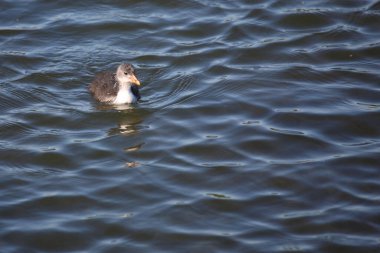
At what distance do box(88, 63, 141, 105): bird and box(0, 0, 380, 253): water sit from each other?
6.9 inches

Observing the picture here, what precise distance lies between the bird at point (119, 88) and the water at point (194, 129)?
175 millimetres

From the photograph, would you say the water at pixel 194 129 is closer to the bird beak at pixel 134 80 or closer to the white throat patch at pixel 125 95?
the white throat patch at pixel 125 95

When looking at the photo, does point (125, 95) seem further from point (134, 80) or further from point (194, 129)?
point (194, 129)

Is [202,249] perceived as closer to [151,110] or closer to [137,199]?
[137,199]

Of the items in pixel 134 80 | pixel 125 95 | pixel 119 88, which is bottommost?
pixel 125 95

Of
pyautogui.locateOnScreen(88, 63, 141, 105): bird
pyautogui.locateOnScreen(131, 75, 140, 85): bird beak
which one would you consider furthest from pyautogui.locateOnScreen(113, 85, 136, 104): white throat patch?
pyautogui.locateOnScreen(131, 75, 140, 85): bird beak

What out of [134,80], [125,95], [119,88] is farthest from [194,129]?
[119,88]

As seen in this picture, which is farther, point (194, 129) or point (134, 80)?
point (134, 80)

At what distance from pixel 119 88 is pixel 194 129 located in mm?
1573

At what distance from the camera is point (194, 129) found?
36.2ft

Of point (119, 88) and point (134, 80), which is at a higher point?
point (134, 80)

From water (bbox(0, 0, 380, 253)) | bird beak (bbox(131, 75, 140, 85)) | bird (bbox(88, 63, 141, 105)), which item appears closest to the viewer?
water (bbox(0, 0, 380, 253))

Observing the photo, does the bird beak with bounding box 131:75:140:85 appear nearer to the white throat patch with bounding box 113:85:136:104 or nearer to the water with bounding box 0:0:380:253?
the white throat patch with bounding box 113:85:136:104

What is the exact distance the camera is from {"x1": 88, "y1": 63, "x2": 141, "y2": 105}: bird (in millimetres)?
11750
